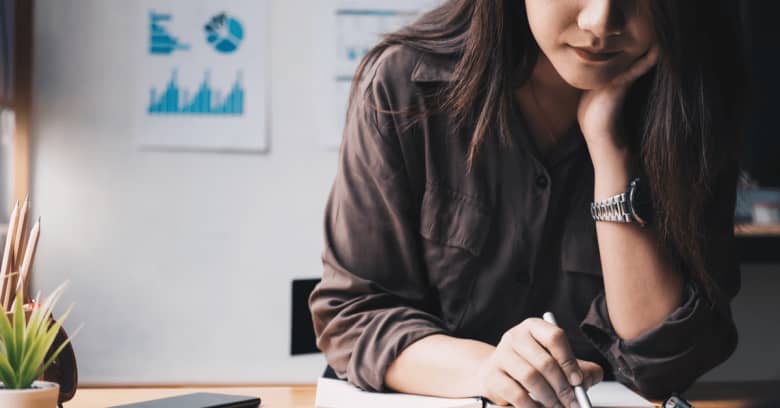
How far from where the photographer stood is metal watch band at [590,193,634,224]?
959 millimetres

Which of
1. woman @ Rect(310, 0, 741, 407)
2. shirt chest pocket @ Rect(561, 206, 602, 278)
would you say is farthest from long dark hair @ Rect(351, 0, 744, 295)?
shirt chest pocket @ Rect(561, 206, 602, 278)

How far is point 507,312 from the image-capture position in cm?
107

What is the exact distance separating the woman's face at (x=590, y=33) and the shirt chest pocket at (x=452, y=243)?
0.76 ft

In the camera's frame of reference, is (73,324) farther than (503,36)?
Yes

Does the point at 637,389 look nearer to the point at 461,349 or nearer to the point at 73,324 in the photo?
the point at 461,349

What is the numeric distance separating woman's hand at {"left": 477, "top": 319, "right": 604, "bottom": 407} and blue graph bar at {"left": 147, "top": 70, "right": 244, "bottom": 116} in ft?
7.16

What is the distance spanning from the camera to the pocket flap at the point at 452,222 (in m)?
1.04

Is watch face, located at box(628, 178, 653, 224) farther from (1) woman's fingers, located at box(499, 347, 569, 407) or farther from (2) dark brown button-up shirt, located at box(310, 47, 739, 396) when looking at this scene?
(1) woman's fingers, located at box(499, 347, 569, 407)

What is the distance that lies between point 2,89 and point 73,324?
0.82 metres

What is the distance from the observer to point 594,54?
90cm

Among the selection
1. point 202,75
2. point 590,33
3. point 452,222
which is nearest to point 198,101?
point 202,75

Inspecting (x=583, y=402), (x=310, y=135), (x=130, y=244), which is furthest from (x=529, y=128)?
(x=130, y=244)

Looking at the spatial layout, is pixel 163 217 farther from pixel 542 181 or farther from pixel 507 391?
pixel 507 391

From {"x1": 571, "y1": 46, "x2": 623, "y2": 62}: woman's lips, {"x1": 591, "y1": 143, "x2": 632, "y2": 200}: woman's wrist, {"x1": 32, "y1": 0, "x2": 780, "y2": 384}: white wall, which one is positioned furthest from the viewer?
{"x1": 32, "y1": 0, "x2": 780, "y2": 384}: white wall
